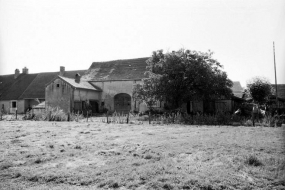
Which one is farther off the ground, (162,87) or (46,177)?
(162,87)

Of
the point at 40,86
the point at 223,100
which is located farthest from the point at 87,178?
the point at 40,86

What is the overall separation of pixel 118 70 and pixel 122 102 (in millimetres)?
5419

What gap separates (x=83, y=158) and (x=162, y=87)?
14.8 m

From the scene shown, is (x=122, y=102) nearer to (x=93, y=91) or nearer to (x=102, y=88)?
(x=102, y=88)

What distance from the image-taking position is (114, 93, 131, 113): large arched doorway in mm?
30578

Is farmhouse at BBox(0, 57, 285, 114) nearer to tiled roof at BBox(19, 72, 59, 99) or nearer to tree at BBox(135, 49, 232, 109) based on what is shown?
tiled roof at BBox(19, 72, 59, 99)

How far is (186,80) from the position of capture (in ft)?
67.7

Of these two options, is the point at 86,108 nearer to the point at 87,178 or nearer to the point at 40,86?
the point at 40,86

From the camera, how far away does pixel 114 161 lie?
592 centimetres

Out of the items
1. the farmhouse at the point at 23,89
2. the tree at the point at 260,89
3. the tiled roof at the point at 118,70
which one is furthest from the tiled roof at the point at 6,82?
the tree at the point at 260,89

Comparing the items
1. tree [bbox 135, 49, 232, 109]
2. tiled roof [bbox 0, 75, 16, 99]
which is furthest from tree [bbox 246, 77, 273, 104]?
tiled roof [bbox 0, 75, 16, 99]

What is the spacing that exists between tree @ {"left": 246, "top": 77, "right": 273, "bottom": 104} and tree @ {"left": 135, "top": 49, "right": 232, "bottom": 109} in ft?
27.2

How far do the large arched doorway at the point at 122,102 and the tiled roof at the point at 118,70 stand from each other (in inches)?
100

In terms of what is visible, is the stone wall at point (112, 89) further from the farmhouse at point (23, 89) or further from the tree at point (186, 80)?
the farmhouse at point (23, 89)
